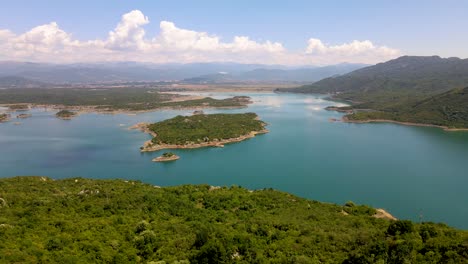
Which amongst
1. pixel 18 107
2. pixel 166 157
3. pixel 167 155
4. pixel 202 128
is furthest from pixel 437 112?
pixel 18 107

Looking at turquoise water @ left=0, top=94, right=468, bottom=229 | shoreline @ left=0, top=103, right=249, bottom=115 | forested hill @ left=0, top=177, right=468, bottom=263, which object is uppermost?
shoreline @ left=0, top=103, right=249, bottom=115

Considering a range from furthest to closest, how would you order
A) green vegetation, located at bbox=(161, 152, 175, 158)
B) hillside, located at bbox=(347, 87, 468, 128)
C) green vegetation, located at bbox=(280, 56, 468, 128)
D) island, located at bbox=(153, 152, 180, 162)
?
green vegetation, located at bbox=(280, 56, 468, 128) < hillside, located at bbox=(347, 87, 468, 128) < green vegetation, located at bbox=(161, 152, 175, 158) < island, located at bbox=(153, 152, 180, 162)

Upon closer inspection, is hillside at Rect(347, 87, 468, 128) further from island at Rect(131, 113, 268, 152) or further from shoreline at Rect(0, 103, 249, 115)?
shoreline at Rect(0, 103, 249, 115)

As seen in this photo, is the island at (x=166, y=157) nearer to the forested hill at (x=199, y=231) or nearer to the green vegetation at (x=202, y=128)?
the green vegetation at (x=202, y=128)

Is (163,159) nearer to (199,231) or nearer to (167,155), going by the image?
(167,155)

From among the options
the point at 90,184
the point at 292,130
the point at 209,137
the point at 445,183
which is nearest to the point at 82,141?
the point at 209,137

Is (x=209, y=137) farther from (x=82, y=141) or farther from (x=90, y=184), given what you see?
(x=90, y=184)

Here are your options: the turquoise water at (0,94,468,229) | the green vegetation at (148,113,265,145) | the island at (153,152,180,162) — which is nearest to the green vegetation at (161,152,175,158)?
the island at (153,152,180,162)
